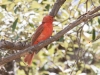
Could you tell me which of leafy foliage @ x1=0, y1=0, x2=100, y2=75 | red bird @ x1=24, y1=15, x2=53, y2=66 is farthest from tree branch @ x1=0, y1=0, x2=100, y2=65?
red bird @ x1=24, y1=15, x2=53, y2=66

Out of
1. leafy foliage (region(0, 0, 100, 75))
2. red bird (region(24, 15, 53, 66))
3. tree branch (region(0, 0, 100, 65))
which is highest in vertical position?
leafy foliage (region(0, 0, 100, 75))

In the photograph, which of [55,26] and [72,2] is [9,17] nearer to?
[55,26]

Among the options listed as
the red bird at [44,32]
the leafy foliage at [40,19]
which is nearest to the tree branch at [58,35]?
the leafy foliage at [40,19]

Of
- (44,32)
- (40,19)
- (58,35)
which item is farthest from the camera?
(40,19)

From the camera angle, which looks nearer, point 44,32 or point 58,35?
point 58,35

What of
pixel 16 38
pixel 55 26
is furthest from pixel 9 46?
pixel 55 26

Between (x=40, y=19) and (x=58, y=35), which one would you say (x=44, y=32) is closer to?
(x=40, y=19)

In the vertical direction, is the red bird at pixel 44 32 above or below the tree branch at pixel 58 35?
above

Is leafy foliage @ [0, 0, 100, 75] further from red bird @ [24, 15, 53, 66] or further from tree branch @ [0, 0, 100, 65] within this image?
tree branch @ [0, 0, 100, 65]

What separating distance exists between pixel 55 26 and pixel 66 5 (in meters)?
0.24

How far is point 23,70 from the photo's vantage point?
3.99 meters

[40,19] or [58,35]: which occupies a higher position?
[40,19]

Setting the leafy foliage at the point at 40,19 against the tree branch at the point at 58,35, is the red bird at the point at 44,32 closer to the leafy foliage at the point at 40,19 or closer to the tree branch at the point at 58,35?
the leafy foliage at the point at 40,19

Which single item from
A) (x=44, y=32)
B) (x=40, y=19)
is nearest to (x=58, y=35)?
(x=44, y=32)
